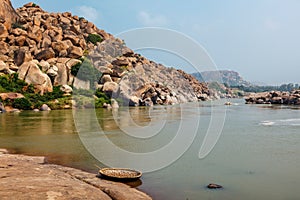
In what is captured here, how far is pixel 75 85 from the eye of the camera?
3625 cm

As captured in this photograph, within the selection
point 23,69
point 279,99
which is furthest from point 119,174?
point 279,99

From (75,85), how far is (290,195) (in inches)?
1286

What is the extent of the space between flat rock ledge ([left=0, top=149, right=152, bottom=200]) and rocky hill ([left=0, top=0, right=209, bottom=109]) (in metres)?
26.3

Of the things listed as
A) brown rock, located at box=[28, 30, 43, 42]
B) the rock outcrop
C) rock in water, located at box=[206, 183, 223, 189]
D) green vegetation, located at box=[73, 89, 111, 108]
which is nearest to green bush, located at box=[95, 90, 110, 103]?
green vegetation, located at box=[73, 89, 111, 108]

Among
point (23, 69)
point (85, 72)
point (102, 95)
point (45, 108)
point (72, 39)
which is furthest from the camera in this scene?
point (72, 39)

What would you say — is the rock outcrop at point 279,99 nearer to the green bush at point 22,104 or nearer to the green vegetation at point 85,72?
the green vegetation at point 85,72

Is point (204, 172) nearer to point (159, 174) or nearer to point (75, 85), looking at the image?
point (159, 174)

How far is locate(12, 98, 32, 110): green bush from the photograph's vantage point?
2650 cm

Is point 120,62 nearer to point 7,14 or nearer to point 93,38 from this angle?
point 93,38

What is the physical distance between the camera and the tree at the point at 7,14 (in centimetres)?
3931

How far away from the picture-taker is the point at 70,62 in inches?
1491

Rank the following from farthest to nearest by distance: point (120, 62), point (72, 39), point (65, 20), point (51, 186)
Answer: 1. point (65, 20)
2. point (120, 62)
3. point (72, 39)
4. point (51, 186)

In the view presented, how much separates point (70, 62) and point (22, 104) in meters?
12.4

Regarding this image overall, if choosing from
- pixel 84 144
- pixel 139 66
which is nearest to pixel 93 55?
pixel 139 66
